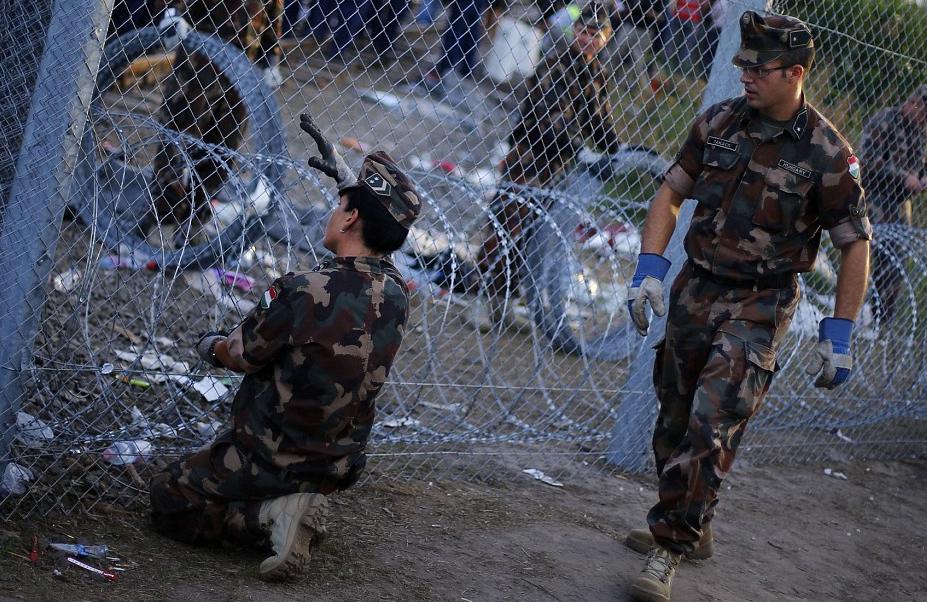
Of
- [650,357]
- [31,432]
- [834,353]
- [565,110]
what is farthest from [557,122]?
[31,432]

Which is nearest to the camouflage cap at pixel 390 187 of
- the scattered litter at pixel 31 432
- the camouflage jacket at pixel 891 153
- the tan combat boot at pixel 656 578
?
the scattered litter at pixel 31 432

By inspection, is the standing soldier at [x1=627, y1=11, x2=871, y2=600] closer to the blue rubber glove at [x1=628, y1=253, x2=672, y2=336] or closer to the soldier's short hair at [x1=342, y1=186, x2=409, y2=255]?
the blue rubber glove at [x1=628, y1=253, x2=672, y2=336]

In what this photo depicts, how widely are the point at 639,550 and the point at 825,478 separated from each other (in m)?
2.18

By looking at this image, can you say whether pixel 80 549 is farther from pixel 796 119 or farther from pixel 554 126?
pixel 554 126

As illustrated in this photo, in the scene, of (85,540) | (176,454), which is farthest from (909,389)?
(85,540)

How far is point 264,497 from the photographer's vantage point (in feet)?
10.3

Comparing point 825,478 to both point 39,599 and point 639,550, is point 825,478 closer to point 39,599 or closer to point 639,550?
point 639,550

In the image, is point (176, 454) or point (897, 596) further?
point (897, 596)

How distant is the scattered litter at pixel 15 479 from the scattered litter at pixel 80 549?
26cm

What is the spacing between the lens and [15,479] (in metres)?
3.25

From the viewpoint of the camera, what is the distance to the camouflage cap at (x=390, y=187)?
3053 millimetres

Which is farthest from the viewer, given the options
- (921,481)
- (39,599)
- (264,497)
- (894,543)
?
(921,481)

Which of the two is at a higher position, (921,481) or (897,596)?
(897,596)

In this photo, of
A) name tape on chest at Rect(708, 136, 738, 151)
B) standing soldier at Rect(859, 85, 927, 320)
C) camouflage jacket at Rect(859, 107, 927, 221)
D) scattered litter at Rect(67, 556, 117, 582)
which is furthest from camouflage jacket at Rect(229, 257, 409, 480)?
camouflage jacket at Rect(859, 107, 927, 221)
